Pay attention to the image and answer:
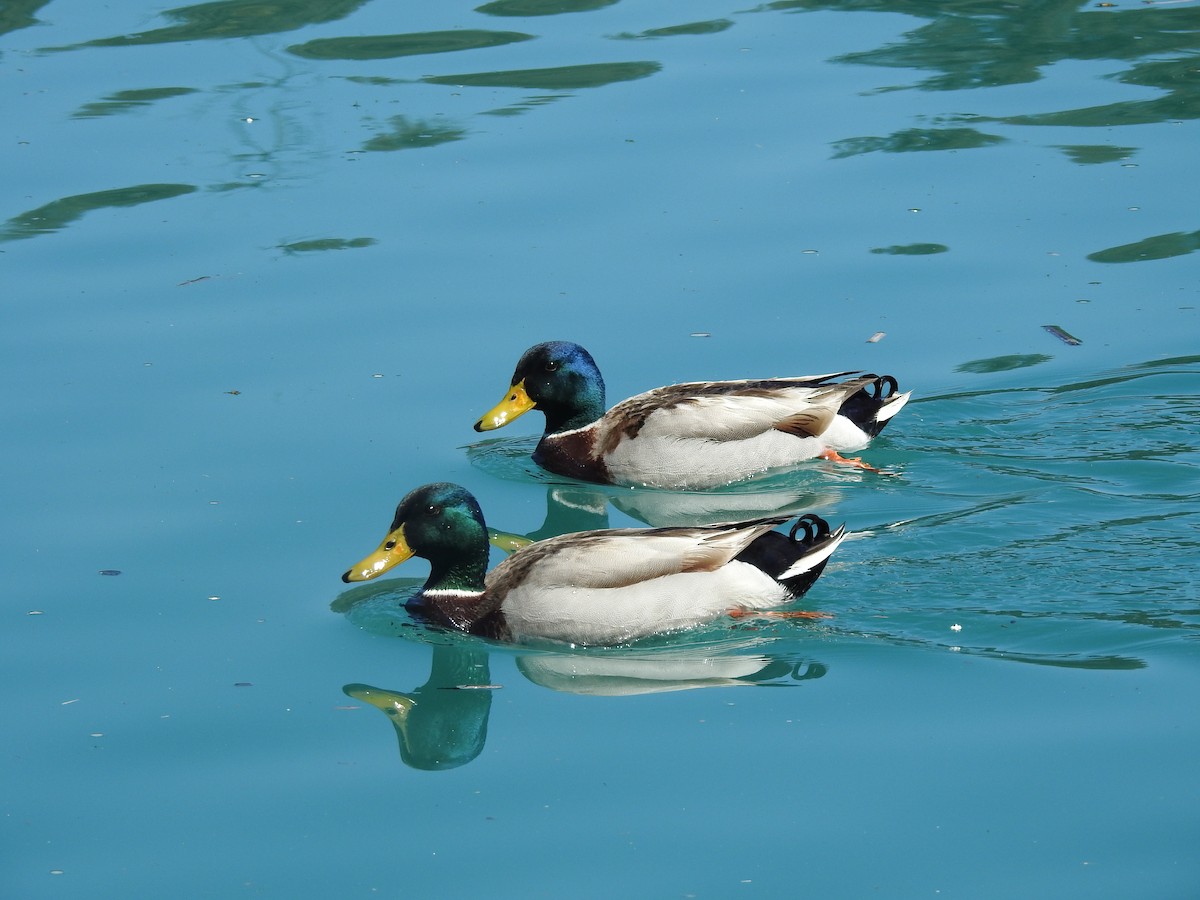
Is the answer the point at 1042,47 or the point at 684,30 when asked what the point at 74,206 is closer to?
the point at 684,30

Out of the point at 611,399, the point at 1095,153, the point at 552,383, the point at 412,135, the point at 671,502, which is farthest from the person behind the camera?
the point at 412,135

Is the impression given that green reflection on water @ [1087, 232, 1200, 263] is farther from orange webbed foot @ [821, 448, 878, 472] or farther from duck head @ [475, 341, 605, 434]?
duck head @ [475, 341, 605, 434]

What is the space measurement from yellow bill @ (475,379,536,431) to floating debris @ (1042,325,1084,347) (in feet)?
10.1

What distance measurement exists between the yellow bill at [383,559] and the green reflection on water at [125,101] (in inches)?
319

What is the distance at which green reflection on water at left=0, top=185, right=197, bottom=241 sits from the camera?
12.3 meters

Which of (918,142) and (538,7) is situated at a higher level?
(538,7)

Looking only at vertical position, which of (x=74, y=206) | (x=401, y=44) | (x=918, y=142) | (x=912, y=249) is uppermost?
(x=401, y=44)

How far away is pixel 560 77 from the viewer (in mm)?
15117

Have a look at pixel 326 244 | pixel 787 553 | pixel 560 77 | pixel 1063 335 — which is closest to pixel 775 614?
pixel 787 553

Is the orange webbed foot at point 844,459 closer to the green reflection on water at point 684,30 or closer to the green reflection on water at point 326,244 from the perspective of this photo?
the green reflection on water at point 326,244

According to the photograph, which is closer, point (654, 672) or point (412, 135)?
point (654, 672)

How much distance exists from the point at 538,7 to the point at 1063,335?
8572 mm

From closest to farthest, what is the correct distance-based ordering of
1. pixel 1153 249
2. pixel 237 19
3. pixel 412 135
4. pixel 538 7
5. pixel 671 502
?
pixel 671 502 → pixel 1153 249 → pixel 412 135 → pixel 237 19 → pixel 538 7

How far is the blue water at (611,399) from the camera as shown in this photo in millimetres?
A: 5996
